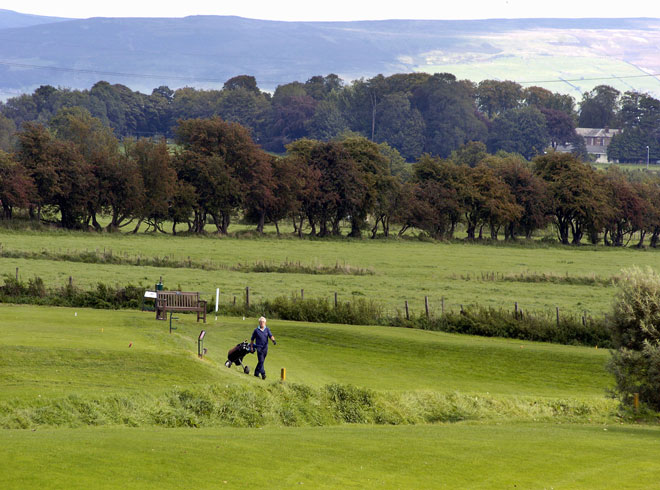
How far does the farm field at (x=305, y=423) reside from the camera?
17375mm

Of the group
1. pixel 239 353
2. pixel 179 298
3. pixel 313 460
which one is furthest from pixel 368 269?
pixel 313 460

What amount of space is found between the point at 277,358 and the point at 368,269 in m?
34.6

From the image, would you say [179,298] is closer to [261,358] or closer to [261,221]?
[261,358]

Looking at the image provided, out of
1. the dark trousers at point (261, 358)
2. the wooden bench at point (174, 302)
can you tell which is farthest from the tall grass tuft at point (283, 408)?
the wooden bench at point (174, 302)

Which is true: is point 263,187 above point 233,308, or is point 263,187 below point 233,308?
A: above

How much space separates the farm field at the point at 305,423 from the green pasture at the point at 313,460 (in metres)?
0.05

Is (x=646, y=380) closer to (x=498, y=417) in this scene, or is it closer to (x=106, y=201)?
(x=498, y=417)

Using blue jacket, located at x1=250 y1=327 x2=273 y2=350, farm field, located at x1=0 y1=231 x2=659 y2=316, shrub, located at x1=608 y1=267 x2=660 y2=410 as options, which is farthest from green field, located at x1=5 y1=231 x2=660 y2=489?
shrub, located at x1=608 y1=267 x2=660 y2=410

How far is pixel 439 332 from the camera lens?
45.4 meters

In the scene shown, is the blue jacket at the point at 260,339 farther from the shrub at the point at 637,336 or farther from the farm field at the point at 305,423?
the shrub at the point at 637,336

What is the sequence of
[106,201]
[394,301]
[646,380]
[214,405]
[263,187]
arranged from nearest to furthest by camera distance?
1. [214,405]
2. [646,380]
3. [394,301]
4. [106,201]
5. [263,187]

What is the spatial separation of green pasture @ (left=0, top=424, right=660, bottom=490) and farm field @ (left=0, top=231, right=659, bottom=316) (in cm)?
2833

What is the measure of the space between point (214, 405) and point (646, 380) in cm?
1399

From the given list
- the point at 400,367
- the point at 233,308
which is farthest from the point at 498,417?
the point at 233,308
